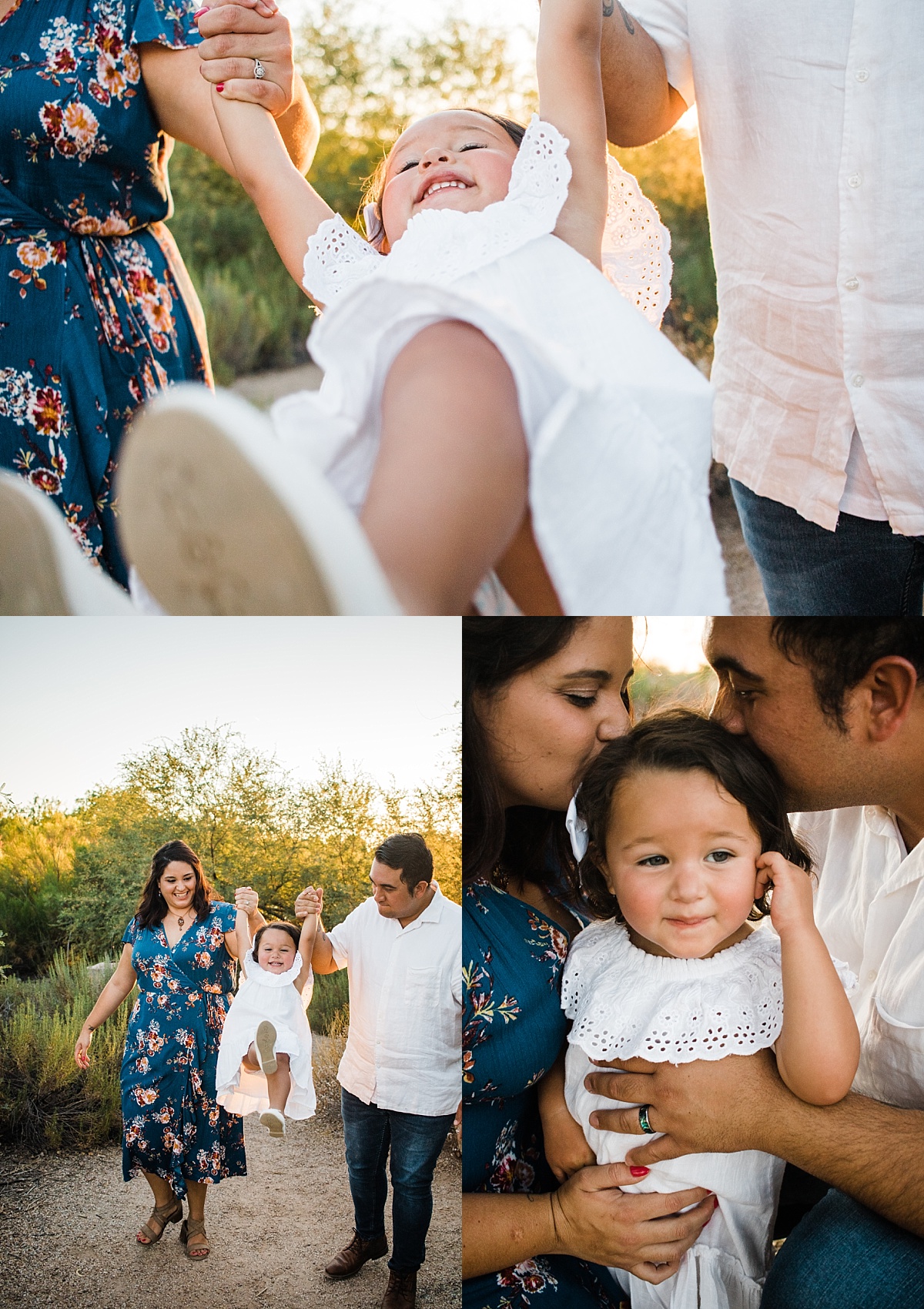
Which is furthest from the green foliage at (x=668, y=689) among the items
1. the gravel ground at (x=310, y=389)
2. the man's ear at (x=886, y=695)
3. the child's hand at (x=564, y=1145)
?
the child's hand at (x=564, y=1145)

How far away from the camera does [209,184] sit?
1516mm

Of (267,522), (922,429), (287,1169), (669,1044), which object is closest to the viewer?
(267,522)

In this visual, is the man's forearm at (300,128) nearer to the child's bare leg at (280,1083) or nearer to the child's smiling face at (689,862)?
the child's smiling face at (689,862)

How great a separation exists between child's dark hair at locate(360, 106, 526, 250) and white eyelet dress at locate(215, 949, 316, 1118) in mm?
1012

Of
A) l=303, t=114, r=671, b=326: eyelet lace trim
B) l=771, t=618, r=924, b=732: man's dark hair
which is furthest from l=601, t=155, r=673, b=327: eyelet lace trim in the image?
l=771, t=618, r=924, b=732: man's dark hair

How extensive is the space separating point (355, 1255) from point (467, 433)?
1.06 meters

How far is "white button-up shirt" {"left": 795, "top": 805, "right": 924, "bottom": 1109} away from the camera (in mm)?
1298

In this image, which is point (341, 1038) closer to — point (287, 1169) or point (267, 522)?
point (287, 1169)

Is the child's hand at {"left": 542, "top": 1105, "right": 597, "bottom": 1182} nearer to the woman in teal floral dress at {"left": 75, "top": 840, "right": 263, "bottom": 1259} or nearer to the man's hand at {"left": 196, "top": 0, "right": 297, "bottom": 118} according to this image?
the woman in teal floral dress at {"left": 75, "top": 840, "right": 263, "bottom": 1259}

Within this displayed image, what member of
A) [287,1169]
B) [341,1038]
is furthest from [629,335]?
[287,1169]

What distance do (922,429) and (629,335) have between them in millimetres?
484

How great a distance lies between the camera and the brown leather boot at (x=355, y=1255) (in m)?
1.35

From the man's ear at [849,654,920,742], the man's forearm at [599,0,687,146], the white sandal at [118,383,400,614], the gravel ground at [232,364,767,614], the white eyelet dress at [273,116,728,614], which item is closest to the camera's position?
the white sandal at [118,383,400,614]

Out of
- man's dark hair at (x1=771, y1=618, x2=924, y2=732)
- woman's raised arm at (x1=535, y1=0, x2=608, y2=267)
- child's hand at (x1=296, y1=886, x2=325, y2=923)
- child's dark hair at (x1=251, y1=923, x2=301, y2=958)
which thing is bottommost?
child's dark hair at (x1=251, y1=923, x2=301, y2=958)
